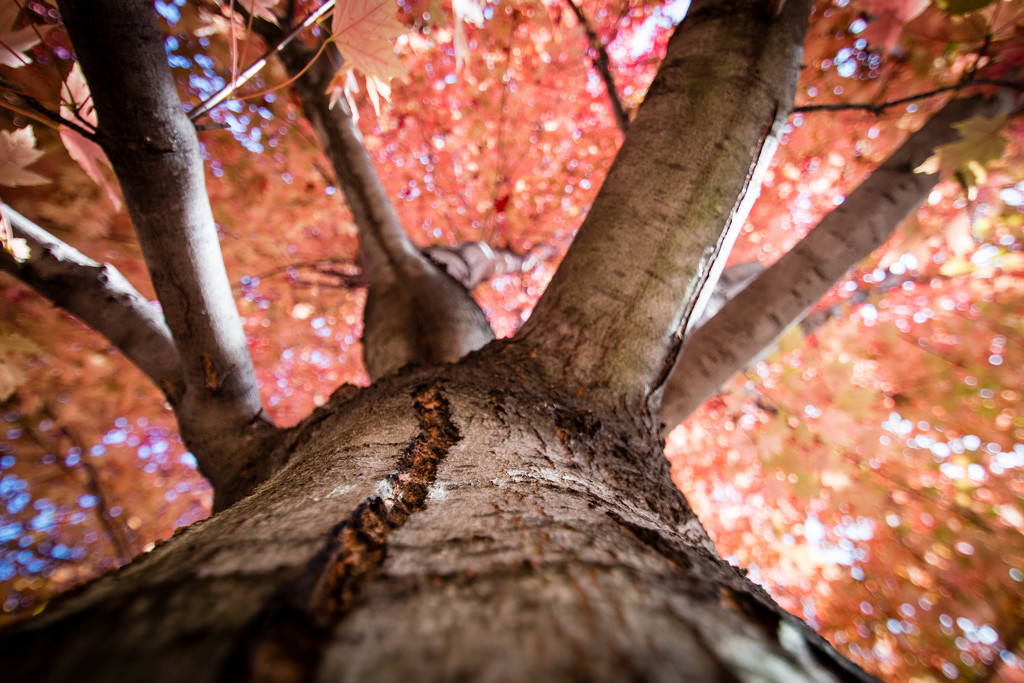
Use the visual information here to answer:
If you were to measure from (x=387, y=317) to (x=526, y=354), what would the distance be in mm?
888

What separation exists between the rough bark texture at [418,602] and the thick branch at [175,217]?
85 centimetres

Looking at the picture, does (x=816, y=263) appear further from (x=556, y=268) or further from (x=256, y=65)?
(x=256, y=65)

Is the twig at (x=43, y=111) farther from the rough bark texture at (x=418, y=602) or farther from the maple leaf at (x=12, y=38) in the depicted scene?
the rough bark texture at (x=418, y=602)

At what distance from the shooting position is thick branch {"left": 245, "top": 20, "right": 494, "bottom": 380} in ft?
5.30

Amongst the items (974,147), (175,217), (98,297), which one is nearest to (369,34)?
(175,217)

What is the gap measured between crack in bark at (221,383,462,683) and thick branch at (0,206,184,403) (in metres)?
1.29

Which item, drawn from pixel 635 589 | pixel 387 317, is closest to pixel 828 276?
pixel 635 589

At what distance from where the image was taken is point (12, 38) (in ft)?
3.43

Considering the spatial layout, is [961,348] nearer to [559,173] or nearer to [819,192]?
[819,192]

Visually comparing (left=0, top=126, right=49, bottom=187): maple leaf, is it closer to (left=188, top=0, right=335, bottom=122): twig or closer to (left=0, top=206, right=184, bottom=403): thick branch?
(left=0, top=206, right=184, bottom=403): thick branch

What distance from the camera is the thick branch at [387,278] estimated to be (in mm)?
1615

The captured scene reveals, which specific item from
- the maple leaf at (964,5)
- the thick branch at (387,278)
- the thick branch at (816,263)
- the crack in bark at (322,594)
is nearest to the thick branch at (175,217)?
the thick branch at (387,278)

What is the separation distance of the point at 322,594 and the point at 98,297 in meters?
1.53

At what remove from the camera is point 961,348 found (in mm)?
3971
